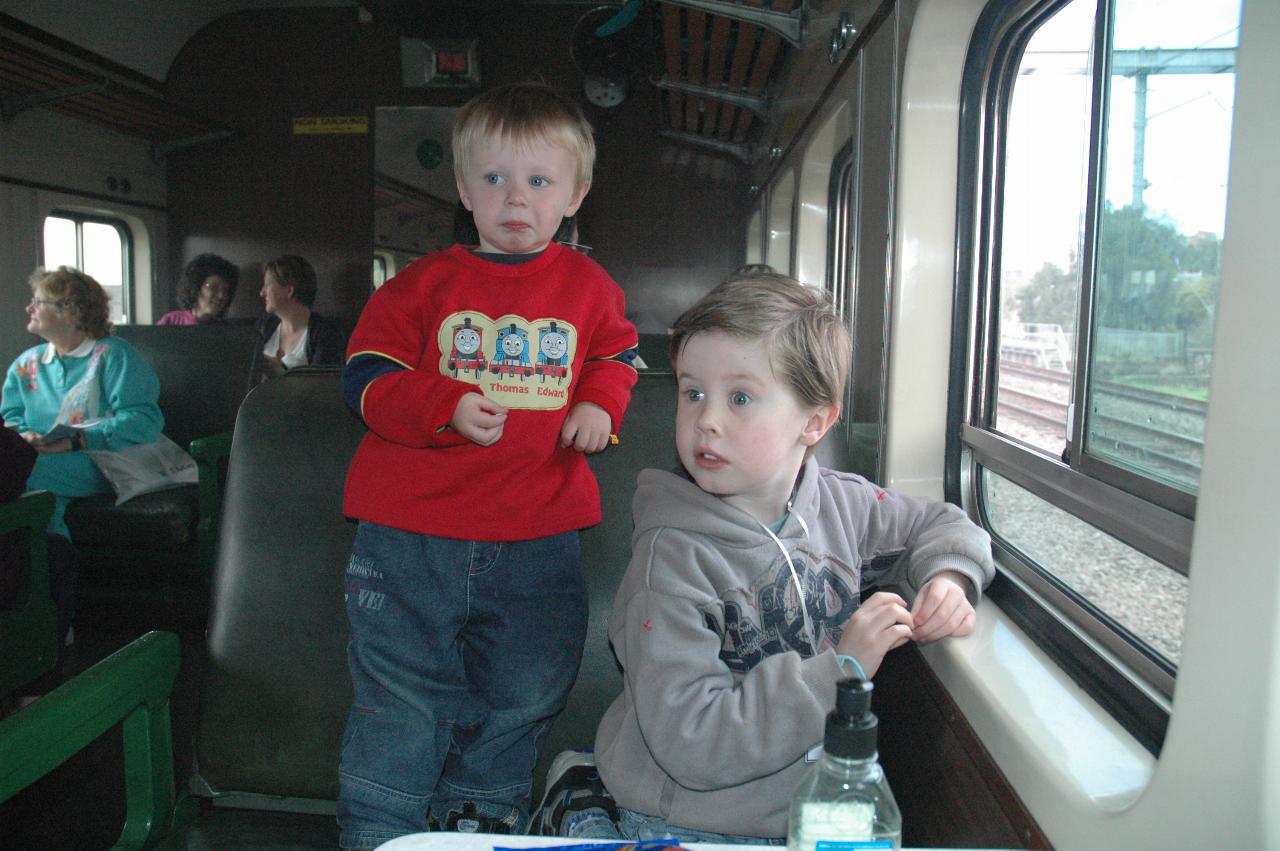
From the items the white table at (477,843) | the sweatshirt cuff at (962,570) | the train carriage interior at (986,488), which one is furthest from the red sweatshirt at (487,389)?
the white table at (477,843)

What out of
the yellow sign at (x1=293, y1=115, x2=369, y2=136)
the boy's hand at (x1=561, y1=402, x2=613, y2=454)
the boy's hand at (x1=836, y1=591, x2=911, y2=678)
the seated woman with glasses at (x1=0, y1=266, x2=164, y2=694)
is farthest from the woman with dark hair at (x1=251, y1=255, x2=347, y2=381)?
the boy's hand at (x1=836, y1=591, x2=911, y2=678)

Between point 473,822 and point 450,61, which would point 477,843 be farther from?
point 450,61

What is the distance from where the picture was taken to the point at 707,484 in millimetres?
1164

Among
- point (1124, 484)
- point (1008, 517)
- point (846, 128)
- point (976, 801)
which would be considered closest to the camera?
point (976, 801)

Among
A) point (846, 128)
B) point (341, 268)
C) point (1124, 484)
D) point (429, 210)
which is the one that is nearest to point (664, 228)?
point (429, 210)

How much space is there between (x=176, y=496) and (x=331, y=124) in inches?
170

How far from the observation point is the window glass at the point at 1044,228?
1565 mm

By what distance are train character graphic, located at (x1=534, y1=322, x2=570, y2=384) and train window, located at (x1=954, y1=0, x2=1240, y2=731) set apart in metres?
0.82

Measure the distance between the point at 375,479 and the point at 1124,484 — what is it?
1105 millimetres

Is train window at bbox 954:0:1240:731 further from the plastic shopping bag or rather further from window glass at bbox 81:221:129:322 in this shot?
window glass at bbox 81:221:129:322

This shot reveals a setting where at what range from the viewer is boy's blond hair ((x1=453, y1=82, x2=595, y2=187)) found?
135 cm

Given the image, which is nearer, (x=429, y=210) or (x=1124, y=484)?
(x=1124, y=484)

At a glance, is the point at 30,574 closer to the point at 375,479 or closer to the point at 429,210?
the point at 375,479

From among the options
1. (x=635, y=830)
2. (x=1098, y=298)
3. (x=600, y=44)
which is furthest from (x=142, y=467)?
(x=600, y=44)
